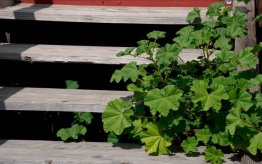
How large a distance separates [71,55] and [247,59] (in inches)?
49.7

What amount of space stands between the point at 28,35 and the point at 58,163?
61.0 inches

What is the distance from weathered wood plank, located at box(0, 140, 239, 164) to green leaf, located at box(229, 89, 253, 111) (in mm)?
368

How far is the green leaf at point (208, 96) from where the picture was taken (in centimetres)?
233

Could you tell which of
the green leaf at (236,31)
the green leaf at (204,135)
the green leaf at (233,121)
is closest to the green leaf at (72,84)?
the green leaf at (204,135)

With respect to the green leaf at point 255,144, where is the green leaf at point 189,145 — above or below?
below

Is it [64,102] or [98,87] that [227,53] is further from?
[98,87]

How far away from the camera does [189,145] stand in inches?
100

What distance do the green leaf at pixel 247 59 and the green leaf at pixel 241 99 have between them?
188 millimetres

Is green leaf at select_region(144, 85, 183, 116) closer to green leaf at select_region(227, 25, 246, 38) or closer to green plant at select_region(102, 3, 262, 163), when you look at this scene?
green plant at select_region(102, 3, 262, 163)

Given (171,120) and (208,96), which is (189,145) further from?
(208,96)

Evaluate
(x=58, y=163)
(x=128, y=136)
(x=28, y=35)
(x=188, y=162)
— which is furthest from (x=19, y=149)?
(x=28, y=35)

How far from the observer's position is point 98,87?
3727 mm

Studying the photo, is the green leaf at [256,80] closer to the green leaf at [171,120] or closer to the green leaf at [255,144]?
the green leaf at [255,144]

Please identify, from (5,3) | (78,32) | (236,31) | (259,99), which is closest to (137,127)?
(259,99)
